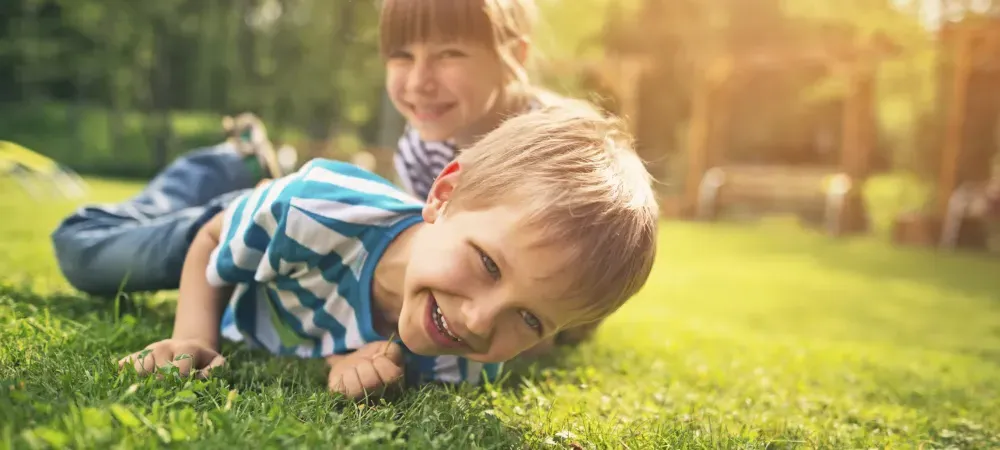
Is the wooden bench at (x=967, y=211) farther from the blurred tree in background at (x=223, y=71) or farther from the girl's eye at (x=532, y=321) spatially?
the girl's eye at (x=532, y=321)

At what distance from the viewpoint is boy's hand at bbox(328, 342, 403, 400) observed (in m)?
2.16

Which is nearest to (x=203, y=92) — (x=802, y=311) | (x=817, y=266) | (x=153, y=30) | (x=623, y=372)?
(x=153, y=30)

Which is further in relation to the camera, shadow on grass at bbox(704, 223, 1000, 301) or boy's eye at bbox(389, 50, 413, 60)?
shadow on grass at bbox(704, 223, 1000, 301)

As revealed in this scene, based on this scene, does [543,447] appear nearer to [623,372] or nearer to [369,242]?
[369,242]

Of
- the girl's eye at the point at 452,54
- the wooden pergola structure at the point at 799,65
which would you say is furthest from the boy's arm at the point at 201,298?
the wooden pergola structure at the point at 799,65

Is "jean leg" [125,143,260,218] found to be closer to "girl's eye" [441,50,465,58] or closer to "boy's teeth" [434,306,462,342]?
"girl's eye" [441,50,465,58]

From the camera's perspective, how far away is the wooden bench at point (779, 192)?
1322cm

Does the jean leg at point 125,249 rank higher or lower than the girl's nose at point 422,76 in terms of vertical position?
lower

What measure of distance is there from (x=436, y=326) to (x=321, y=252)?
1.74 feet

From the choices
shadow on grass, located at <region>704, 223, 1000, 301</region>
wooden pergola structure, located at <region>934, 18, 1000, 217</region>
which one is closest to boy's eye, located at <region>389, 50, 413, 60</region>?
shadow on grass, located at <region>704, 223, 1000, 301</region>

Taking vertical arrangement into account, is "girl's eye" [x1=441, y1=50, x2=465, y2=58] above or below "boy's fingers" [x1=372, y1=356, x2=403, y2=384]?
above

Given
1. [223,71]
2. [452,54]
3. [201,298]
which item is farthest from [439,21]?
[223,71]

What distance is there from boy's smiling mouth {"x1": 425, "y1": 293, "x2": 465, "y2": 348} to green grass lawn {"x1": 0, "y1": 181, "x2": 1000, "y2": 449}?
0.54ft

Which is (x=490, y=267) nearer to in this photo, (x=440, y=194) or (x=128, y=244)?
(x=440, y=194)
